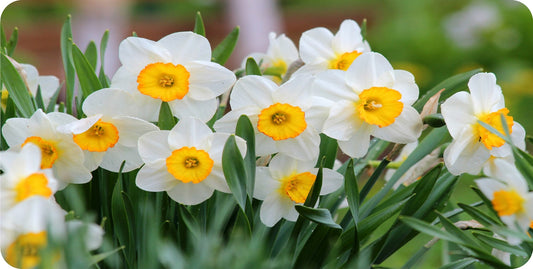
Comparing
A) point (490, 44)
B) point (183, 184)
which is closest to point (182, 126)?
point (183, 184)

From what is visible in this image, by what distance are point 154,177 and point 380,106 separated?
24 centimetres

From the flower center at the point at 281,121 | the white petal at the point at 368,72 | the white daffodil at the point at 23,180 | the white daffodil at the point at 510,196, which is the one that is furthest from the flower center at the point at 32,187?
the white daffodil at the point at 510,196

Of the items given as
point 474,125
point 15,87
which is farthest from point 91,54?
point 474,125

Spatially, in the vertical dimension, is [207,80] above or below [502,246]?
above

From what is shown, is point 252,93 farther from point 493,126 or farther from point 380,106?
point 493,126

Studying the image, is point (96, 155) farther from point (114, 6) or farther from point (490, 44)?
point (114, 6)

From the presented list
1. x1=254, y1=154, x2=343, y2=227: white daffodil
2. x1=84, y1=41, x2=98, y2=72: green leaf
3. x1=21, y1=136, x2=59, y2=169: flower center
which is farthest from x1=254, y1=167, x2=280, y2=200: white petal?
x1=84, y1=41, x2=98, y2=72: green leaf

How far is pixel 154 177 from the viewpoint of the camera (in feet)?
1.92

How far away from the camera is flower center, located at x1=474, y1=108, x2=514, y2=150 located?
611 mm

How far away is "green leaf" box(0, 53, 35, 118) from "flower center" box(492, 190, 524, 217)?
520 mm

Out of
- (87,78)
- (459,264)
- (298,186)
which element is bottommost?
(459,264)

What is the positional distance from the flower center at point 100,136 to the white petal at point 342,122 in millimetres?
213

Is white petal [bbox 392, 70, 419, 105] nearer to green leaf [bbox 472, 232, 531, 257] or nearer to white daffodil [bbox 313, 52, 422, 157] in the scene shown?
white daffodil [bbox 313, 52, 422, 157]

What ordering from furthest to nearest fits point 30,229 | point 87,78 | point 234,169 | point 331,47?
point 331,47, point 87,78, point 234,169, point 30,229
